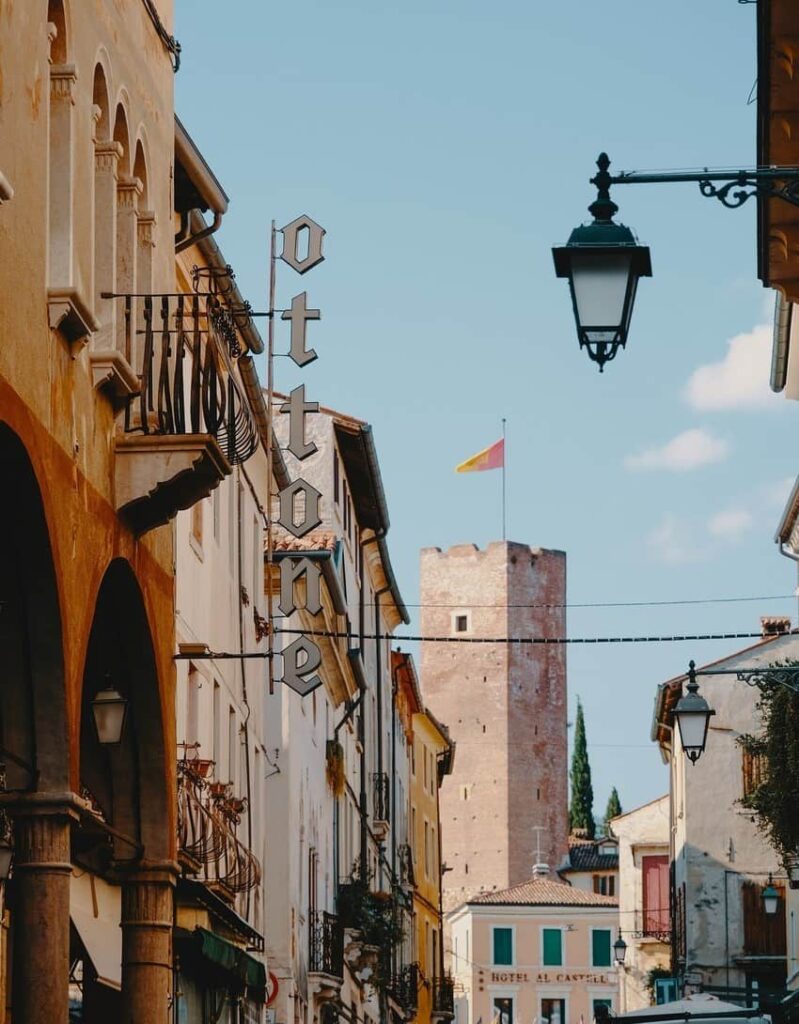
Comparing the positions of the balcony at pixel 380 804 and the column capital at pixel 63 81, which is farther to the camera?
the balcony at pixel 380 804

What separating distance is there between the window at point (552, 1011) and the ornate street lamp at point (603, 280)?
90157 mm

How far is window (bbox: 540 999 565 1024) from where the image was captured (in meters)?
95.9

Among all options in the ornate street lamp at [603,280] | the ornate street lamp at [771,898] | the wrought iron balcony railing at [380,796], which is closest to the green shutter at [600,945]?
the ornate street lamp at [771,898]

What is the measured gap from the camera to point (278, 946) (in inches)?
1102

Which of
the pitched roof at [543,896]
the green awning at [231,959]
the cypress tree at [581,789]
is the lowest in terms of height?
the green awning at [231,959]

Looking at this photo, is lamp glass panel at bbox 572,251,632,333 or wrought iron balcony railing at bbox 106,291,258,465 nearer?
lamp glass panel at bbox 572,251,632,333

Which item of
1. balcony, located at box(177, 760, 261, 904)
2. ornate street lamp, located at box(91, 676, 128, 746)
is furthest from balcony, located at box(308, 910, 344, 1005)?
ornate street lamp, located at box(91, 676, 128, 746)

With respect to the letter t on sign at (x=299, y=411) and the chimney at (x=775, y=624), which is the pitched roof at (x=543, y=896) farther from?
the letter t on sign at (x=299, y=411)

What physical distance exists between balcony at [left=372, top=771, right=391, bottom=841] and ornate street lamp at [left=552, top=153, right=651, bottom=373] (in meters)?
36.9

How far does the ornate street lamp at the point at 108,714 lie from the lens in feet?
39.9

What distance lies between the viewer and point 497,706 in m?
109

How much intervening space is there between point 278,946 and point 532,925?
69.3 meters

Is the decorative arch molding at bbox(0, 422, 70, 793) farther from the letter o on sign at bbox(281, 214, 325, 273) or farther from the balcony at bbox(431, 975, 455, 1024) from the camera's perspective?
the balcony at bbox(431, 975, 455, 1024)

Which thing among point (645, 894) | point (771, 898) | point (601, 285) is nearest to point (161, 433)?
point (601, 285)
